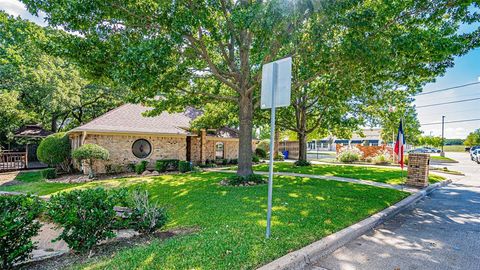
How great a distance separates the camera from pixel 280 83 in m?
4.09

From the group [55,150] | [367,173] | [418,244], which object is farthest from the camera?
[55,150]

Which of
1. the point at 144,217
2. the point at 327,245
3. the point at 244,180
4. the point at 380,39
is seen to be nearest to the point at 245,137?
the point at 244,180

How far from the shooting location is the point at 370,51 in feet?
24.1

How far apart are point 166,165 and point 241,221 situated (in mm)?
11319

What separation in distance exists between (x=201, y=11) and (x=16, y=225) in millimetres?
6689

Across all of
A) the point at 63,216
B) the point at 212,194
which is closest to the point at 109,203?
the point at 63,216

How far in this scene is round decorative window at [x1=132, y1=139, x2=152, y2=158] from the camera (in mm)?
15352

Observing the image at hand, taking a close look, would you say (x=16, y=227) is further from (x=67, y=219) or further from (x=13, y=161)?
(x=13, y=161)

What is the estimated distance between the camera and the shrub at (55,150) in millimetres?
A: 14105

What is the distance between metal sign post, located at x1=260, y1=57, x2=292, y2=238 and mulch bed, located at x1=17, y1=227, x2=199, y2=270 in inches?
71.3

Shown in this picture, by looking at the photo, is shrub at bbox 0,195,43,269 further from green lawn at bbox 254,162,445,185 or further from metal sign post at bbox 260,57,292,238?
green lawn at bbox 254,162,445,185

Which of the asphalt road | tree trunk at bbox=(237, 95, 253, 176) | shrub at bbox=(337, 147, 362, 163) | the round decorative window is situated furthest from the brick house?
the asphalt road

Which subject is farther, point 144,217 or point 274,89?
point 144,217

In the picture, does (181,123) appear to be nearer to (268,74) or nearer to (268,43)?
(268,43)
